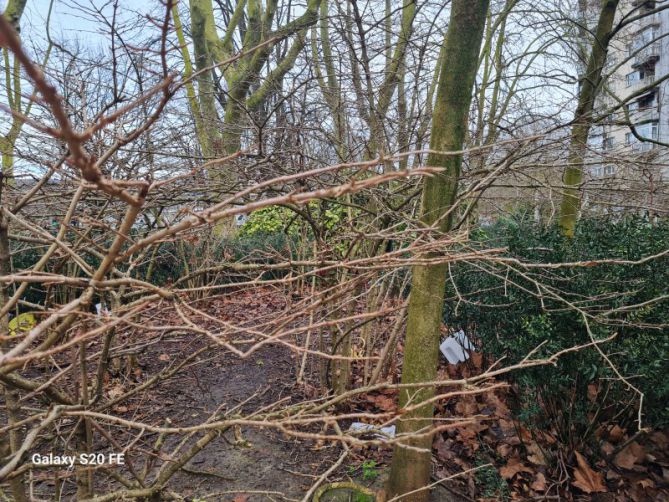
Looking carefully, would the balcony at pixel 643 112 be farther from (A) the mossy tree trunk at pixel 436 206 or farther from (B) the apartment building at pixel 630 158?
(A) the mossy tree trunk at pixel 436 206

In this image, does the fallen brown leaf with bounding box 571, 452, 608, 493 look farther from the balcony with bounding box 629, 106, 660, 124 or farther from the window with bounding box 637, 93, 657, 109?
the window with bounding box 637, 93, 657, 109

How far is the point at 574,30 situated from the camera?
6.12 meters

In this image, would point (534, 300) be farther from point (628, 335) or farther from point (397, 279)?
point (397, 279)

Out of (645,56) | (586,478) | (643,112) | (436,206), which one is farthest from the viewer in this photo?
(645,56)

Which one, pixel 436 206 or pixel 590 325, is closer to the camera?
pixel 436 206

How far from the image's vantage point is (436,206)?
9.09 ft

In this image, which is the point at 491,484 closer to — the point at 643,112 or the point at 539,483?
the point at 539,483

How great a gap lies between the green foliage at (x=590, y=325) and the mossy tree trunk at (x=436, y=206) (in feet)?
1.01

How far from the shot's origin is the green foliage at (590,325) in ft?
9.64

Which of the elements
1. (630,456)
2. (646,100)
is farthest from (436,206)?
(646,100)

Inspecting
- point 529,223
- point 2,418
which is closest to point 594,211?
point 529,223

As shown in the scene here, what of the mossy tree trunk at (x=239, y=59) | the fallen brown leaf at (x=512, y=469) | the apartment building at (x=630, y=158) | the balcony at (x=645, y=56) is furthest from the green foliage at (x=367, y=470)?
the balcony at (x=645, y=56)

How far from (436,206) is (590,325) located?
4.57ft

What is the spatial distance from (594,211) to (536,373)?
287cm
